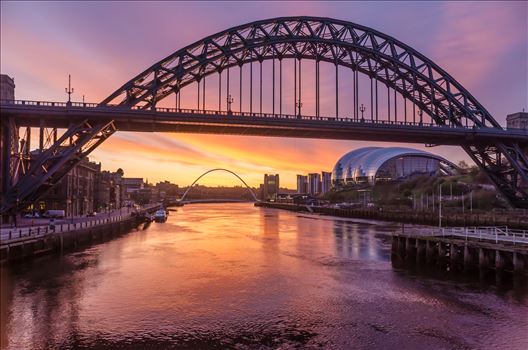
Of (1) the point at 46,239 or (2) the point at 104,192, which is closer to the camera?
(1) the point at 46,239

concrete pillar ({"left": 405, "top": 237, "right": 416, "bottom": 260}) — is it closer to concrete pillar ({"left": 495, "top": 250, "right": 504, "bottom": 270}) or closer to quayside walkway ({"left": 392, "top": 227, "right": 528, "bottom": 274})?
quayside walkway ({"left": 392, "top": 227, "right": 528, "bottom": 274})

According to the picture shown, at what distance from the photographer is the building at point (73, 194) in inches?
2530

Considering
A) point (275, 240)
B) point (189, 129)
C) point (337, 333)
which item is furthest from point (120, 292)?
point (189, 129)

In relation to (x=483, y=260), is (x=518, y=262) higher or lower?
higher

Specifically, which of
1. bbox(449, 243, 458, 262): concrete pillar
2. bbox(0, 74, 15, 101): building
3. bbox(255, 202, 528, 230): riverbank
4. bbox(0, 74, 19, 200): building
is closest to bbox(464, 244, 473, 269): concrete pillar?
→ bbox(449, 243, 458, 262): concrete pillar

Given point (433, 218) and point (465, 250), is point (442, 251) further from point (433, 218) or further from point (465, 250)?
point (433, 218)

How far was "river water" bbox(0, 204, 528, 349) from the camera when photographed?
1797cm

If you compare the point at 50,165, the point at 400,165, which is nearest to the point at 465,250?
the point at 50,165

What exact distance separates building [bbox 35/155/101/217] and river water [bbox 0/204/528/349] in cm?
3016

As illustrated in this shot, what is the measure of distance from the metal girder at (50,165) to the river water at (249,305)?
9.33 metres

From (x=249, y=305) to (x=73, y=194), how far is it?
54.2 metres

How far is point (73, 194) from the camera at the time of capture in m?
68.6

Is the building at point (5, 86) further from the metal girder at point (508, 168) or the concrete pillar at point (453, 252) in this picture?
the metal girder at point (508, 168)

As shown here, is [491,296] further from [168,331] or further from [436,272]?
[168,331]
